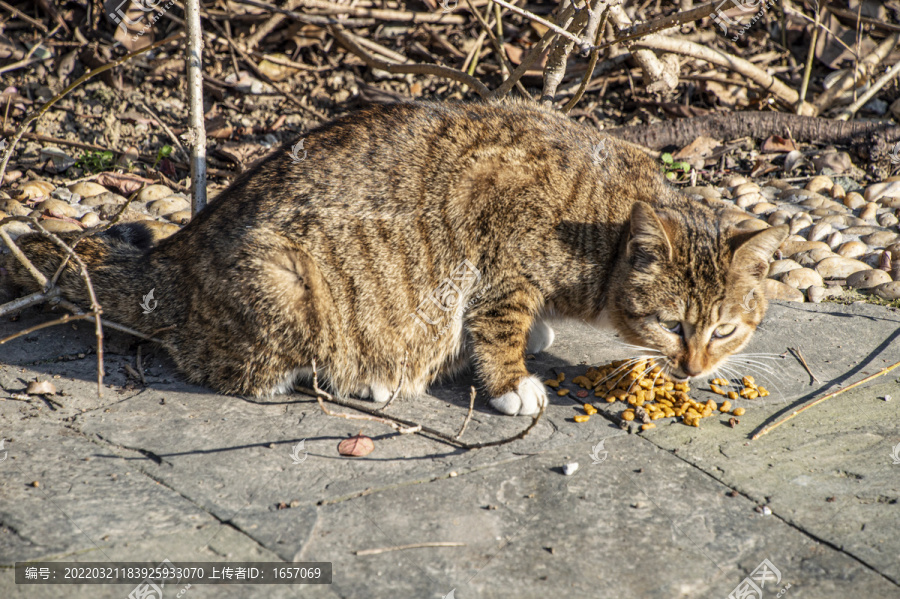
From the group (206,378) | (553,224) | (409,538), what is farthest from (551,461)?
(206,378)

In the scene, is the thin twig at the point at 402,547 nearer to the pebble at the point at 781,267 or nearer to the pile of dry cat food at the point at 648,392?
the pile of dry cat food at the point at 648,392

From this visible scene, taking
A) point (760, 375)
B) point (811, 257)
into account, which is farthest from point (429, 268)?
point (811, 257)

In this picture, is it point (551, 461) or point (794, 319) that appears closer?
point (551, 461)

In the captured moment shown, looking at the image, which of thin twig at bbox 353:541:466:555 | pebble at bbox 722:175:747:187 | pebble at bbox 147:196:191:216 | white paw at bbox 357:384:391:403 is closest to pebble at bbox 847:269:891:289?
pebble at bbox 722:175:747:187

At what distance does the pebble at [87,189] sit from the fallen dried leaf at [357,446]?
3566 millimetres

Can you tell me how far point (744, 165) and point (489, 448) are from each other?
4.46m

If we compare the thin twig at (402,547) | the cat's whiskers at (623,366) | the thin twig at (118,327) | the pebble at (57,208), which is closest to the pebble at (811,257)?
the cat's whiskers at (623,366)

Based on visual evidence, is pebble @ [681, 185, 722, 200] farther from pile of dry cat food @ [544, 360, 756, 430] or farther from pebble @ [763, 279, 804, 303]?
pile of dry cat food @ [544, 360, 756, 430]

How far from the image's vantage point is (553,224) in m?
3.78

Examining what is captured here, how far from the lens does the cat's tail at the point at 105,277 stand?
3.91 metres

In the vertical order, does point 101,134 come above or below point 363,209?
below

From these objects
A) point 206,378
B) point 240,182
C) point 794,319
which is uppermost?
point 240,182

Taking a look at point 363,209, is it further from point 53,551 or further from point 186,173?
point 186,173

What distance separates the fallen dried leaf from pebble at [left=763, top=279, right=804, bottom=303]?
2.96 meters
